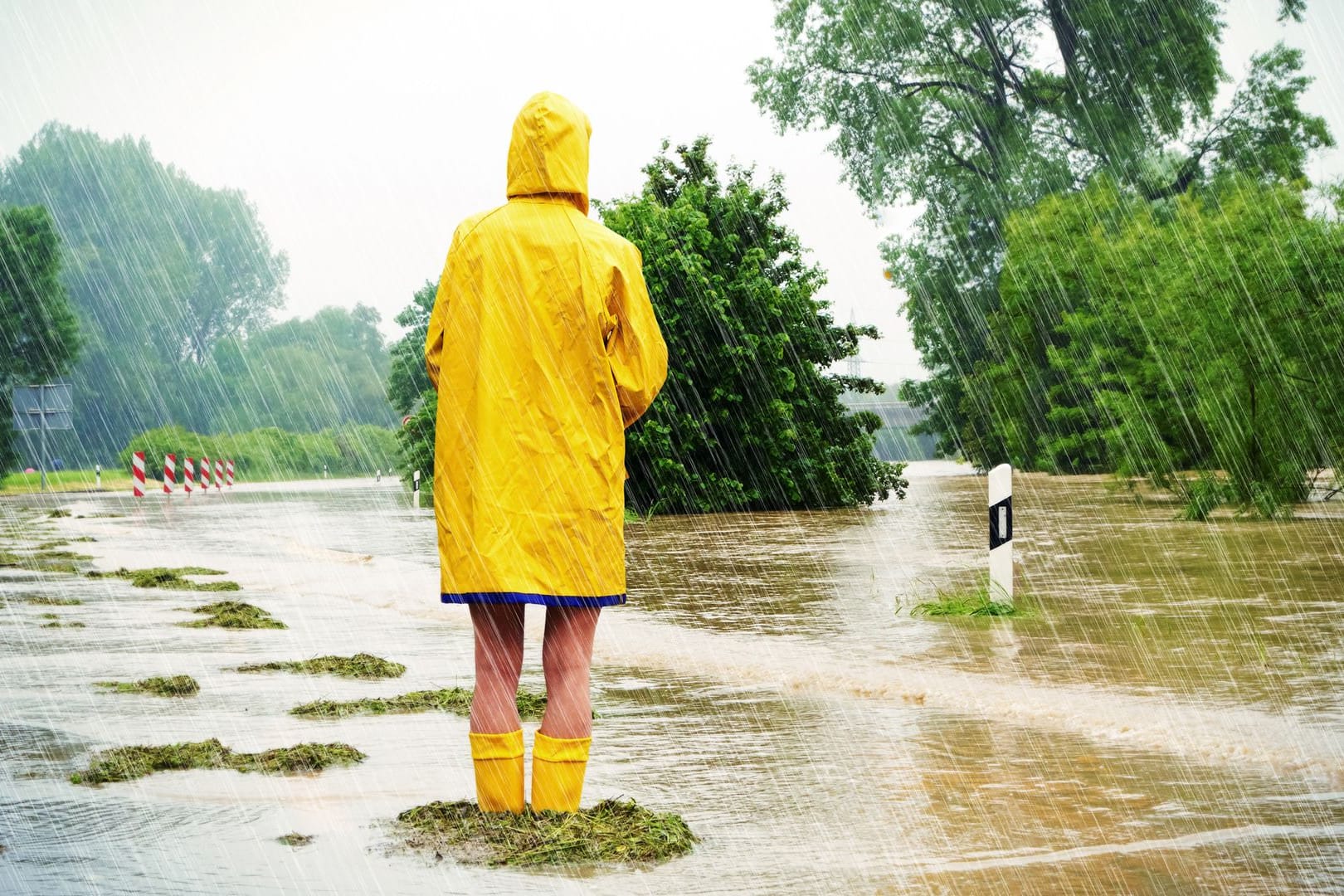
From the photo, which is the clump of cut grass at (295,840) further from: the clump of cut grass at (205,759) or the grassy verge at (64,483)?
the grassy verge at (64,483)

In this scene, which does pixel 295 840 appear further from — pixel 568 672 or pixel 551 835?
pixel 568 672

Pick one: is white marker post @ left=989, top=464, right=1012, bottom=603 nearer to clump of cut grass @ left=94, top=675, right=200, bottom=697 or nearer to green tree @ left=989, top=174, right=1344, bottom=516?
clump of cut grass @ left=94, top=675, right=200, bottom=697

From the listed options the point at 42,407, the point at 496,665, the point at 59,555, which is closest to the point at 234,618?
the point at 496,665

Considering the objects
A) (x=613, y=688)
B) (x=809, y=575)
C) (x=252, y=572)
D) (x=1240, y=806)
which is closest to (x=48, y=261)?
(x=252, y=572)

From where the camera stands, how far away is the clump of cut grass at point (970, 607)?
30.6 feet

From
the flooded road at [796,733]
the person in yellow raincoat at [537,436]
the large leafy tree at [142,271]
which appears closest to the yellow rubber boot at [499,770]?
the person in yellow raincoat at [537,436]

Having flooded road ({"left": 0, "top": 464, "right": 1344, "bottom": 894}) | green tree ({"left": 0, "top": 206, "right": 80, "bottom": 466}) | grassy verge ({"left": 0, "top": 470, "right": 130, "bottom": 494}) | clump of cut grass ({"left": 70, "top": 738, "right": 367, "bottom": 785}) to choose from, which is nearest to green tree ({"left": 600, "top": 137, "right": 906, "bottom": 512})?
flooded road ({"left": 0, "top": 464, "right": 1344, "bottom": 894})

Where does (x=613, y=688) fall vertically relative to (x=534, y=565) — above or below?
below

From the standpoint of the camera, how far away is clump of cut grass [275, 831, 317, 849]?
388 centimetres

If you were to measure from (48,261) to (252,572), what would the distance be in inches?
1598

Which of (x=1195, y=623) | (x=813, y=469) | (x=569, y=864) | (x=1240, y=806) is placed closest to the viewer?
(x=569, y=864)

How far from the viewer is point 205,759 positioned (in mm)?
4984

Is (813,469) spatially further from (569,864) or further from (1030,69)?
(1030,69)

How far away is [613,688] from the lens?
22.2 feet
